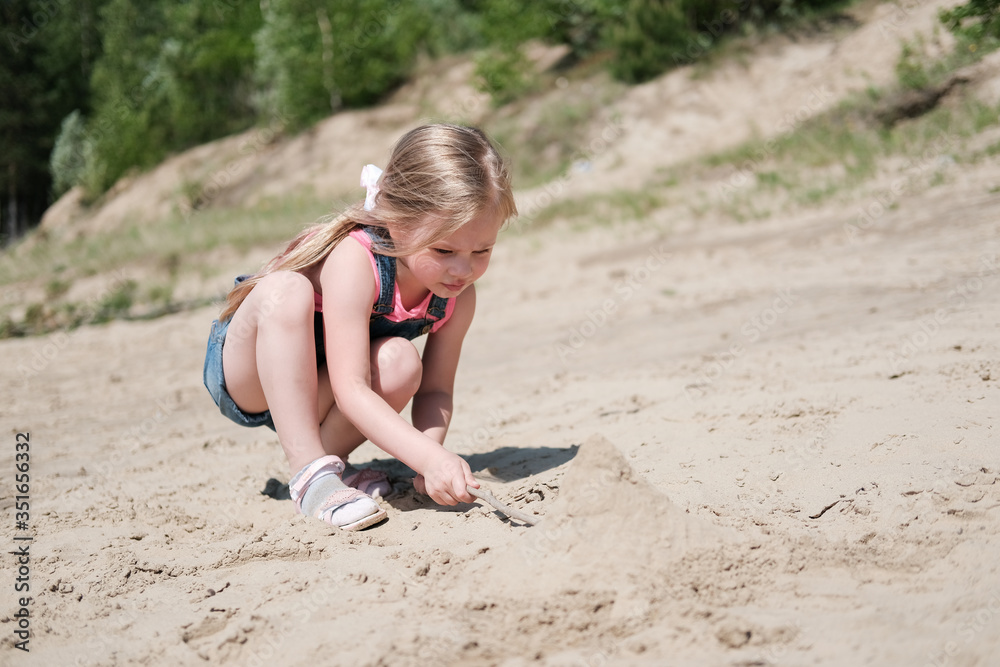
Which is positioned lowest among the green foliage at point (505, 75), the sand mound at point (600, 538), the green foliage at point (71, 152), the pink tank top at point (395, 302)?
the green foliage at point (71, 152)

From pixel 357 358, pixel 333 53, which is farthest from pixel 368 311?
pixel 333 53

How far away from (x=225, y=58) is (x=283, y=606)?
928 inches

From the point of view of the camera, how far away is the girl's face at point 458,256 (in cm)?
198

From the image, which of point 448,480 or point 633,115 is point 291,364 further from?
point 633,115

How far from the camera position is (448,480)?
183cm

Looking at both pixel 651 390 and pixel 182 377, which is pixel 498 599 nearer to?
pixel 651 390

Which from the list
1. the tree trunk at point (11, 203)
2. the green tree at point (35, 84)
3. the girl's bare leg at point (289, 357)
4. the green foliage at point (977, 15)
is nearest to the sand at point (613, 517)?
the girl's bare leg at point (289, 357)

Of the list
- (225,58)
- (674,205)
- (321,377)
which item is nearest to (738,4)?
(674,205)

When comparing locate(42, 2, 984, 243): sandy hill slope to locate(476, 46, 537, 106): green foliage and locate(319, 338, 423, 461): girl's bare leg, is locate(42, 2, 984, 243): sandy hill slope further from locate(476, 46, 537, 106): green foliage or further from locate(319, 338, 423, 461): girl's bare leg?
locate(319, 338, 423, 461): girl's bare leg

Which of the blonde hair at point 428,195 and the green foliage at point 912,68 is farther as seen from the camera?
the green foliage at point 912,68

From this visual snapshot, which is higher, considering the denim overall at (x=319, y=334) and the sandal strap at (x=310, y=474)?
the denim overall at (x=319, y=334)

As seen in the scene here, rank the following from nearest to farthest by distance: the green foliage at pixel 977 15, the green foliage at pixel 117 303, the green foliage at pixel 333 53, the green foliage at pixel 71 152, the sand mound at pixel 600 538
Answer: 1. the sand mound at pixel 600 538
2. the green foliage at pixel 117 303
3. the green foliage at pixel 977 15
4. the green foliage at pixel 333 53
5. the green foliage at pixel 71 152

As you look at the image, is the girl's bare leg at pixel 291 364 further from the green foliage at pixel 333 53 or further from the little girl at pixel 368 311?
the green foliage at pixel 333 53

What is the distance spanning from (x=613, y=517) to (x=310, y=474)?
2.97 ft
